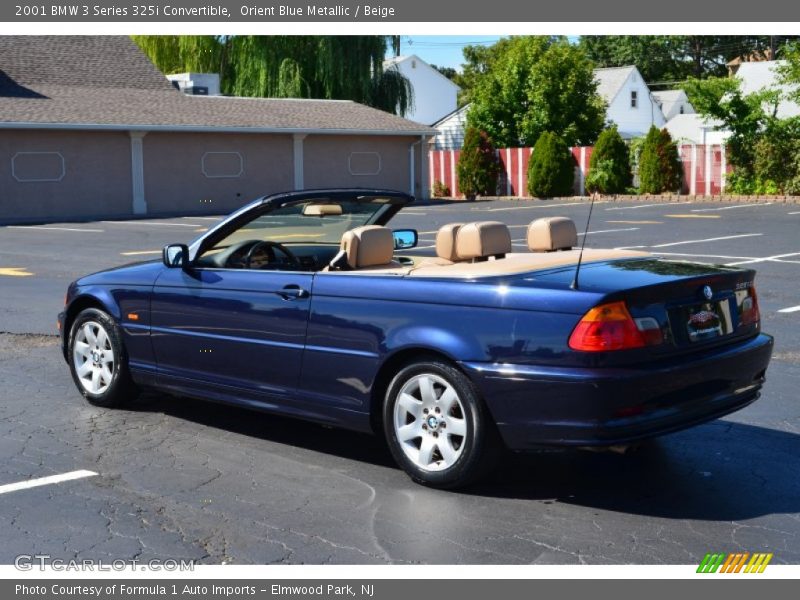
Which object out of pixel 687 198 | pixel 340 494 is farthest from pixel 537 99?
pixel 340 494

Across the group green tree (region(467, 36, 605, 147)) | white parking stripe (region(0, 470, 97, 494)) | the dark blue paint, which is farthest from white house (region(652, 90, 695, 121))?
white parking stripe (region(0, 470, 97, 494))

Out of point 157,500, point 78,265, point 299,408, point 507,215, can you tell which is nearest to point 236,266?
point 299,408

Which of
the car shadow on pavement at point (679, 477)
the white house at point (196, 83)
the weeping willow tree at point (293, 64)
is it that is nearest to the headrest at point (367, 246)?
the car shadow on pavement at point (679, 477)

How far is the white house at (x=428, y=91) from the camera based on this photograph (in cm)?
7919

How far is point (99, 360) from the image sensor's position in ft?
24.4

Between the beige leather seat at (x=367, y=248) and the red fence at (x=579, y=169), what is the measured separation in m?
32.4

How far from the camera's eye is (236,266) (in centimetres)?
678

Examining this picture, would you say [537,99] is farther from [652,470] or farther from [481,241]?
[652,470]

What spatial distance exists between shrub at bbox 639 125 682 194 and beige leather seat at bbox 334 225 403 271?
1291 inches

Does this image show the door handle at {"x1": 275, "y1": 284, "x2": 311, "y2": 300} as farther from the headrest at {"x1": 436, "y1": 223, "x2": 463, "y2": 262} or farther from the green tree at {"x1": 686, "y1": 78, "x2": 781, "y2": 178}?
the green tree at {"x1": 686, "y1": 78, "x2": 781, "y2": 178}

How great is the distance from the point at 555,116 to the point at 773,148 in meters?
13.4

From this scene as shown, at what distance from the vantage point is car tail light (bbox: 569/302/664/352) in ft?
16.7

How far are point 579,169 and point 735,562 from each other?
125 feet

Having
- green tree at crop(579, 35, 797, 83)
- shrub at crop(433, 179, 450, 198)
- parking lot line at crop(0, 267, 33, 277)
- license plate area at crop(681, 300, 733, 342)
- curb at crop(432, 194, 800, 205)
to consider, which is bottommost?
parking lot line at crop(0, 267, 33, 277)
